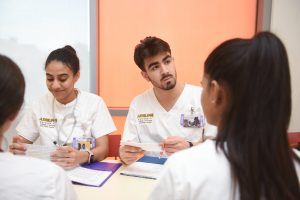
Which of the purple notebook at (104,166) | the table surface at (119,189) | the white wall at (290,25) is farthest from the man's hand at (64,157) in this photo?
the white wall at (290,25)

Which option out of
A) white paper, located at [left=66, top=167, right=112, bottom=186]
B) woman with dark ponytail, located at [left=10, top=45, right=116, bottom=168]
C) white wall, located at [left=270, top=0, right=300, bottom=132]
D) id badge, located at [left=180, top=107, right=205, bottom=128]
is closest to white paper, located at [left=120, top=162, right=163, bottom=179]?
white paper, located at [left=66, top=167, right=112, bottom=186]

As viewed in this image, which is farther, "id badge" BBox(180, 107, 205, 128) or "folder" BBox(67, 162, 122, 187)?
"id badge" BBox(180, 107, 205, 128)

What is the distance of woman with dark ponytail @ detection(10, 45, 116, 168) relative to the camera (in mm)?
1724

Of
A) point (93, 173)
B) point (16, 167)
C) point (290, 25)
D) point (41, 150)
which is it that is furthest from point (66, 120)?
point (290, 25)

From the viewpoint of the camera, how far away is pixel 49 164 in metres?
0.83

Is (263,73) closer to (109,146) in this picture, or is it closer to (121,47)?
(109,146)

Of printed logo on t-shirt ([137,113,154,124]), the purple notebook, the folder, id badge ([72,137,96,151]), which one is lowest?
the purple notebook

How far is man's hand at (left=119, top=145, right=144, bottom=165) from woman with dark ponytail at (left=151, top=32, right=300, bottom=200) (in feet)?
2.77

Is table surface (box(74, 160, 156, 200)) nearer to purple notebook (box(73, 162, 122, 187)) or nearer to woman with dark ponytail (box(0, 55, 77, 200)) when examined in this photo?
purple notebook (box(73, 162, 122, 187))

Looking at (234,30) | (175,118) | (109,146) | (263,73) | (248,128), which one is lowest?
(109,146)

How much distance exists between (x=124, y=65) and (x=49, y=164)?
1.75m

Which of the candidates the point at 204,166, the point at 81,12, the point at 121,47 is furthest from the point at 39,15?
the point at 204,166

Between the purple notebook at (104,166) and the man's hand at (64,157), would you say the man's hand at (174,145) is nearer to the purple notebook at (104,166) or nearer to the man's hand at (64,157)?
the purple notebook at (104,166)

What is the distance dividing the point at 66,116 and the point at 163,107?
0.67m
